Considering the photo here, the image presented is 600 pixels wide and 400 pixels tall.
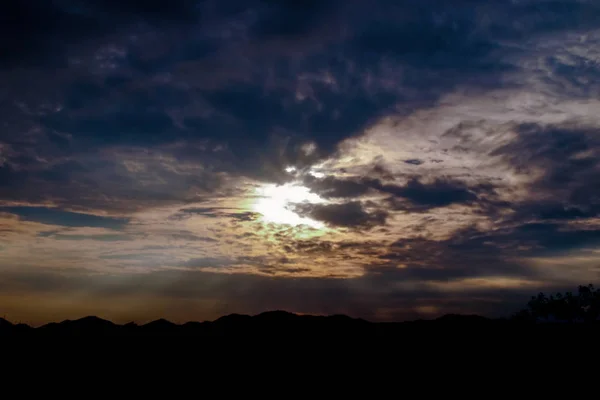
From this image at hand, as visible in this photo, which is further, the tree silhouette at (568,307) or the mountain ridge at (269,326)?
the tree silhouette at (568,307)

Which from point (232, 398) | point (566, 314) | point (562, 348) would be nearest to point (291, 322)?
point (232, 398)

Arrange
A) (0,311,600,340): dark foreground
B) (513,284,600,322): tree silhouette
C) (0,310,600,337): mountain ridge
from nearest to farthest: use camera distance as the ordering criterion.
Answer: (0,311,600,340): dark foreground < (0,310,600,337): mountain ridge < (513,284,600,322): tree silhouette

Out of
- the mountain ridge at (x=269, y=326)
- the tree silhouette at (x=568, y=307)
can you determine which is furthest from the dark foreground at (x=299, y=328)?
the tree silhouette at (x=568, y=307)

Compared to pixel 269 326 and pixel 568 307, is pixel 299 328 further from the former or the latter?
pixel 568 307

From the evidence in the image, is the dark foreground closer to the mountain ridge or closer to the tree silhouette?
the mountain ridge

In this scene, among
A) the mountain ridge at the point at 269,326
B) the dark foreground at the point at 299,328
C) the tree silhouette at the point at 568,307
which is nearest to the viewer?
the dark foreground at the point at 299,328

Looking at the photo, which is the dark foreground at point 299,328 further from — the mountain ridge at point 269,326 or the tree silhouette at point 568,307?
the tree silhouette at point 568,307

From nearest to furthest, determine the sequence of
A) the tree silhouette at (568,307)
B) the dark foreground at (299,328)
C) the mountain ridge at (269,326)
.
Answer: the dark foreground at (299,328) < the mountain ridge at (269,326) < the tree silhouette at (568,307)

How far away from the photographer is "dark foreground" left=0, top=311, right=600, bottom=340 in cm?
3637

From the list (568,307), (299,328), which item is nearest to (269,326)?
(299,328)

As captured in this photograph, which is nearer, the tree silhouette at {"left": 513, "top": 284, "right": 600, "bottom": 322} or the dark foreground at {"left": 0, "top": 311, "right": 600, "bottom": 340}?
the dark foreground at {"left": 0, "top": 311, "right": 600, "bottom": 340}

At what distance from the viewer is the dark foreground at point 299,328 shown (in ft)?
119

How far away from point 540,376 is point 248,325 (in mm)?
22114

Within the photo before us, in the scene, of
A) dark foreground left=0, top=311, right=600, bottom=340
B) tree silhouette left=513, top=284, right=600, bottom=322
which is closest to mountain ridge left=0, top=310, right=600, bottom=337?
dark foreground left=0, top=311, right=600, bottom=340
